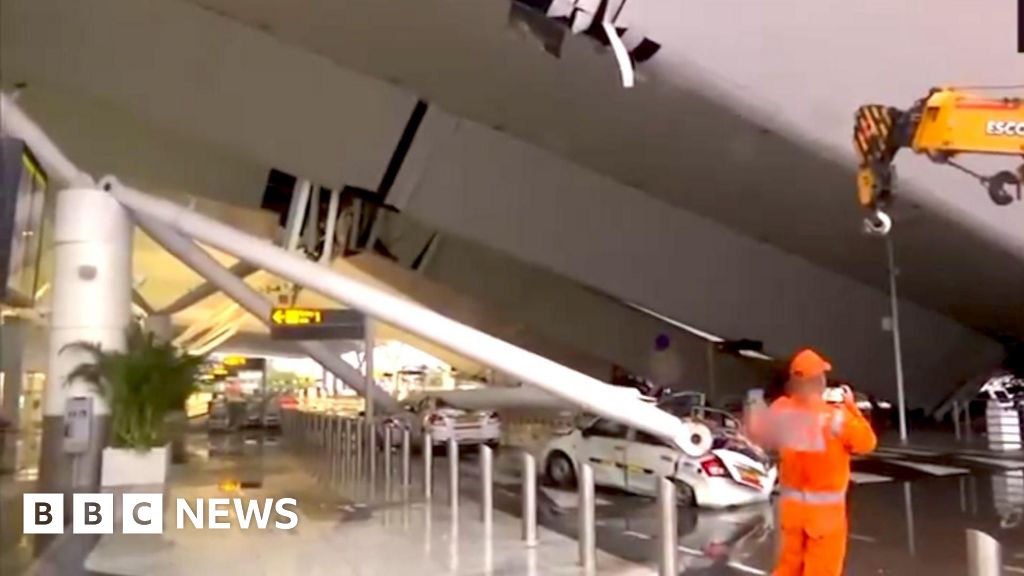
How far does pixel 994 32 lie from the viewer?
11.8 meters

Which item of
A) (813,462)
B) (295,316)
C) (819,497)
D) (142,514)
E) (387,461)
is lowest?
(142,514)

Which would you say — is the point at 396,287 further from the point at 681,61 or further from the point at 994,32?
the point at 994,32

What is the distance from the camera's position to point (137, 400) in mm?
14172

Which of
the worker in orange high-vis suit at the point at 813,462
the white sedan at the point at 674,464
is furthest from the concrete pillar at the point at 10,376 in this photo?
the worker in orange high-vis suit at the point at 813,462

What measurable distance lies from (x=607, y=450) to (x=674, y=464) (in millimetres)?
1483

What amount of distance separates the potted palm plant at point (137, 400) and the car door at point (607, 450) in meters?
6.13

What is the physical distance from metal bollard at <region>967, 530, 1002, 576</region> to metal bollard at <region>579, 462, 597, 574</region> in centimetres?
394

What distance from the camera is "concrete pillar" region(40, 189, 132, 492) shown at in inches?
575

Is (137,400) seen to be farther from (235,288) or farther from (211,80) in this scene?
(235,288)

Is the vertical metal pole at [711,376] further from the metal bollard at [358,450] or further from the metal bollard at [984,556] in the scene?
the metal bollard at [984,556]

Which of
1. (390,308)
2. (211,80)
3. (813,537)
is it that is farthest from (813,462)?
(211,80)

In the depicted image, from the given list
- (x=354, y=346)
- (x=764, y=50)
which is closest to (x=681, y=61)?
(x=764, y=50)

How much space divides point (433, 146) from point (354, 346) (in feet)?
59.1

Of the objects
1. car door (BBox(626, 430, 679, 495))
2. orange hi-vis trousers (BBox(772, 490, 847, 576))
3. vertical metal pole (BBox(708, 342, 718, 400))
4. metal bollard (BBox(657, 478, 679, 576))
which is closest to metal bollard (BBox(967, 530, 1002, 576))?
orange hi-vis trousers (BBox(772, 490, 847, 576))
